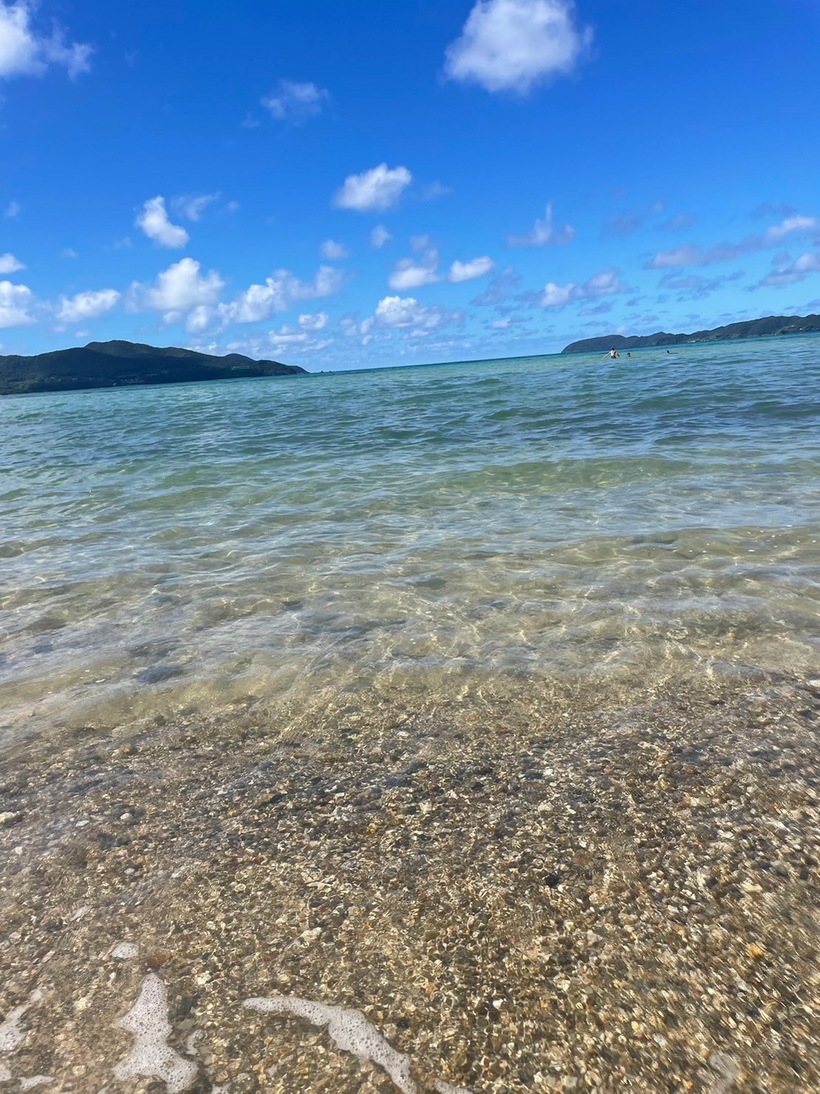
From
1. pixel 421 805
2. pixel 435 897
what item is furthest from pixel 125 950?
pixel 421 805

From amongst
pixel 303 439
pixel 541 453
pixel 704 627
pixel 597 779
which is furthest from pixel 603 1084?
pixel 303 439

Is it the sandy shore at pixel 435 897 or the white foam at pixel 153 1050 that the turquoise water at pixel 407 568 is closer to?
the sandy shore at pixel 435 897

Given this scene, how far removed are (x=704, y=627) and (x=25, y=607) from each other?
6.81 meters

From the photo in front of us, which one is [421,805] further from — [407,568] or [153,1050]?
[407,568]

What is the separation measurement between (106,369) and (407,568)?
184m

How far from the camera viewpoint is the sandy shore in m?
2.09

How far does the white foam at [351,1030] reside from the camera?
2.06 m

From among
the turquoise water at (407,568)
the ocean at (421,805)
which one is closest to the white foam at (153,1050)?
the ocean at (421,805)

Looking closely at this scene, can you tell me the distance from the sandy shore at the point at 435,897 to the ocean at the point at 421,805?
0.01 meters

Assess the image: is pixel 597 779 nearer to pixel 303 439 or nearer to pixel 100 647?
pixel 100 647

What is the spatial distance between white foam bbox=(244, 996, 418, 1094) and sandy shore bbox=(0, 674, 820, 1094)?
2 centimetres

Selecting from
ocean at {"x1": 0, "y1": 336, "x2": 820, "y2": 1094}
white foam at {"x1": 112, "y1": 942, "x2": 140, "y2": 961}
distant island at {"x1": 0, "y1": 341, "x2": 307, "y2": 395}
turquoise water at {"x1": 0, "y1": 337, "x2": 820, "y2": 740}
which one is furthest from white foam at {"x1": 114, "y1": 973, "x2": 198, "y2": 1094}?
distant island at {"x1": 0, "y1": 341, "x2": 307, "y2": 395}

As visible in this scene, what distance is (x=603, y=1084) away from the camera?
198 cm

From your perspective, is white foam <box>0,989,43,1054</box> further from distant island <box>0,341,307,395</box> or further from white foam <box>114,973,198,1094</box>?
distant island <box>0,341,307,395</box>
